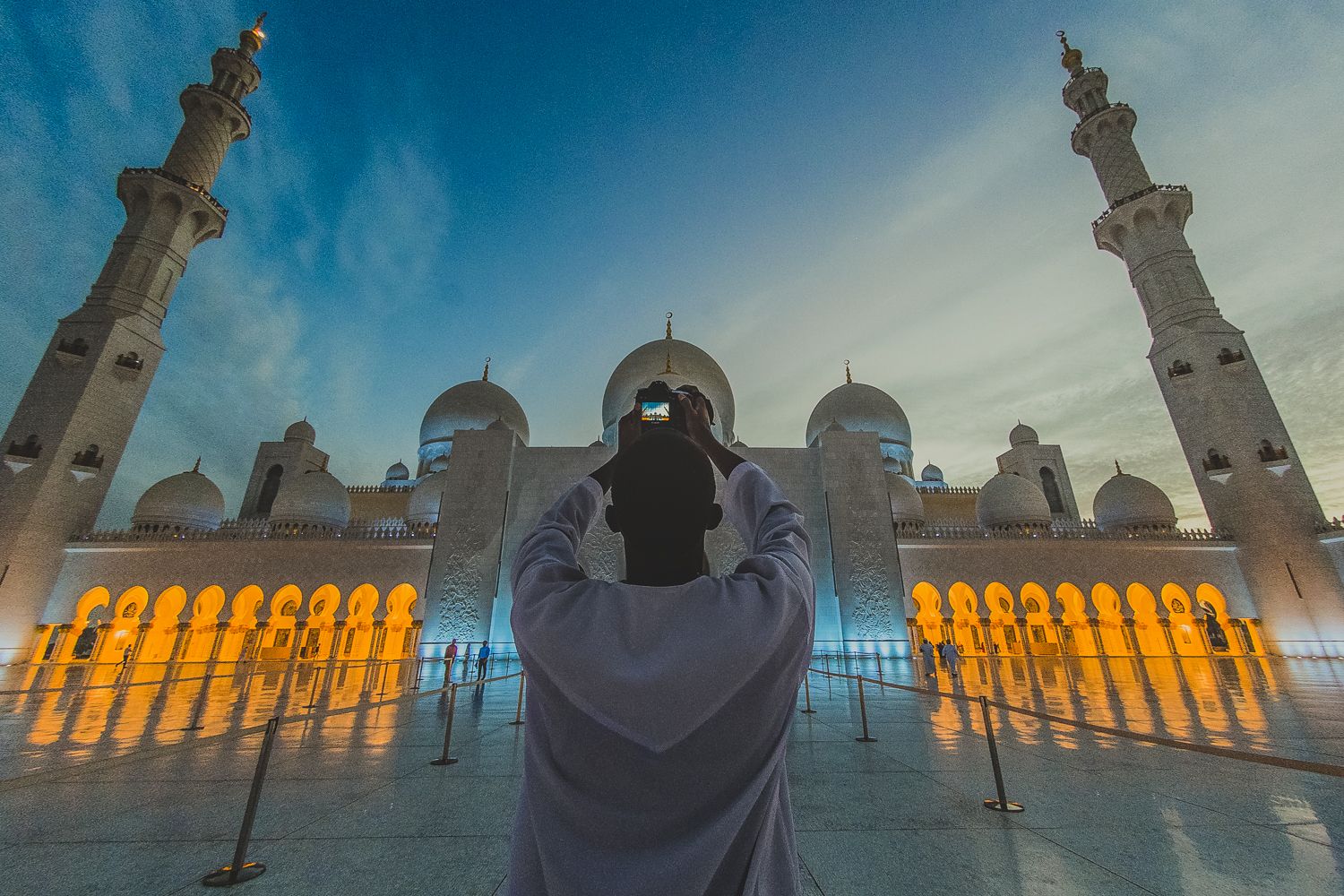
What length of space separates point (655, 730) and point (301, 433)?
26.9m

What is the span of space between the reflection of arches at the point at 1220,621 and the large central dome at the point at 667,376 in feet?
44.4

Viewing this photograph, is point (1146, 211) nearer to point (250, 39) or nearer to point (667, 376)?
point (667, 376)

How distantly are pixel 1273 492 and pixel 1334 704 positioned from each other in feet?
41.9

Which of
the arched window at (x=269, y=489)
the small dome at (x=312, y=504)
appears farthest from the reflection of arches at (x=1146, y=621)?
the arched window at (x=269, y=489)

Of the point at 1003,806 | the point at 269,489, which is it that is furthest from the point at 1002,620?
the point at 269,489

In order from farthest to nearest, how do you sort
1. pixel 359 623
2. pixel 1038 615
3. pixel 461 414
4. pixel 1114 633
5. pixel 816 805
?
pixel 461 414 < pixel 1038 615 < pixel 1114 633 < pixel 359 623 < pixel 816 805

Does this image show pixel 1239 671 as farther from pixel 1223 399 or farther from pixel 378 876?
pixel 378 876

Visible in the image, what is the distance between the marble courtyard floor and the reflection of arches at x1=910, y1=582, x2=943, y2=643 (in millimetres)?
9158

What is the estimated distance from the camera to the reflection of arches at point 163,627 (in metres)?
13.3

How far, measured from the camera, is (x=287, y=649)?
43.9 ft

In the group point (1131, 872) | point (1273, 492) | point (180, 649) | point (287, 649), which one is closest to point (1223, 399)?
point (1273, 492)

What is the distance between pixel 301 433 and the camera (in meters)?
22.7

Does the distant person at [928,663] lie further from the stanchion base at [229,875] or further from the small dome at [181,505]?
the small dome at [181,505]

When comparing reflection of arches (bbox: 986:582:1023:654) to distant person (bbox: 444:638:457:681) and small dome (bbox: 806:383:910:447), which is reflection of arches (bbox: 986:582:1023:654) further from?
distant person (bbox: 444:638:457:681)
